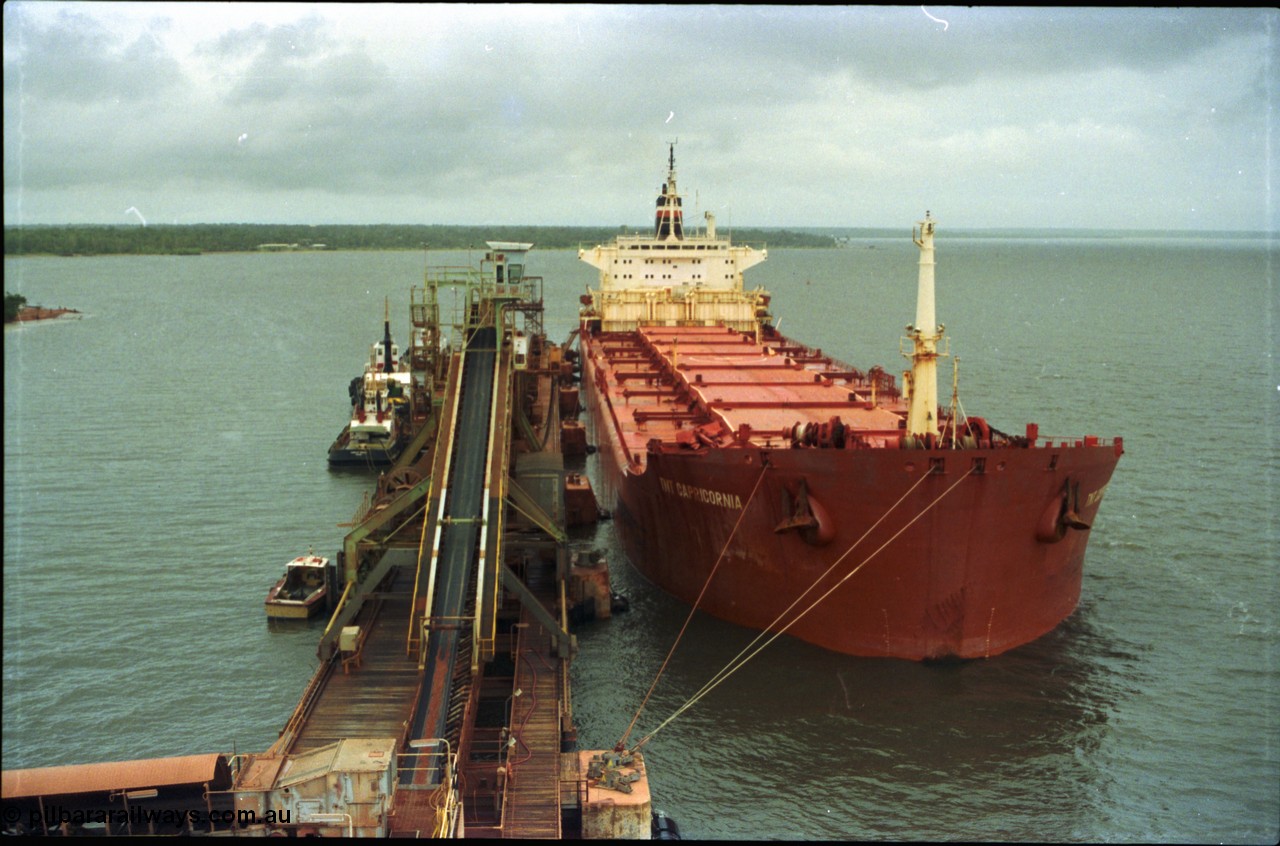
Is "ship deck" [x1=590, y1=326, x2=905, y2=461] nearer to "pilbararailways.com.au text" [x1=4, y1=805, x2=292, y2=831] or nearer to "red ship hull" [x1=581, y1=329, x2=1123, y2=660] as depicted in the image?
"red ship hull" [x1=581, y1=329, x2=1123, y2=660]

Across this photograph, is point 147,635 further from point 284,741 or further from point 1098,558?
point 1098,558

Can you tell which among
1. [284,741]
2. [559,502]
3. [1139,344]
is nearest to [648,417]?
[559,502]

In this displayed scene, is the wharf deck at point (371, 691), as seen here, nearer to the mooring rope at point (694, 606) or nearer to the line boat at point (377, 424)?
the mooring rope at point (694, 606)

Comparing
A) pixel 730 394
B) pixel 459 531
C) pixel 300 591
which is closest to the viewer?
pixel 459 531

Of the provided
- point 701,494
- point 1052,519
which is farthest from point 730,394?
point 1052,519

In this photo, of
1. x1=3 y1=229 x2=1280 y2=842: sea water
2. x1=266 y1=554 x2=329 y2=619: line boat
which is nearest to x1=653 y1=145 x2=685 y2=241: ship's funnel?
x1=3 y1=229 x2=1280 y2=842: sea water

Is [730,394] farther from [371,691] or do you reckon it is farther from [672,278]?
[672,278]

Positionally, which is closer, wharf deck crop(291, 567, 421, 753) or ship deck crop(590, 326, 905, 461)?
wharf deck crop(291, 567, 421, 753)
